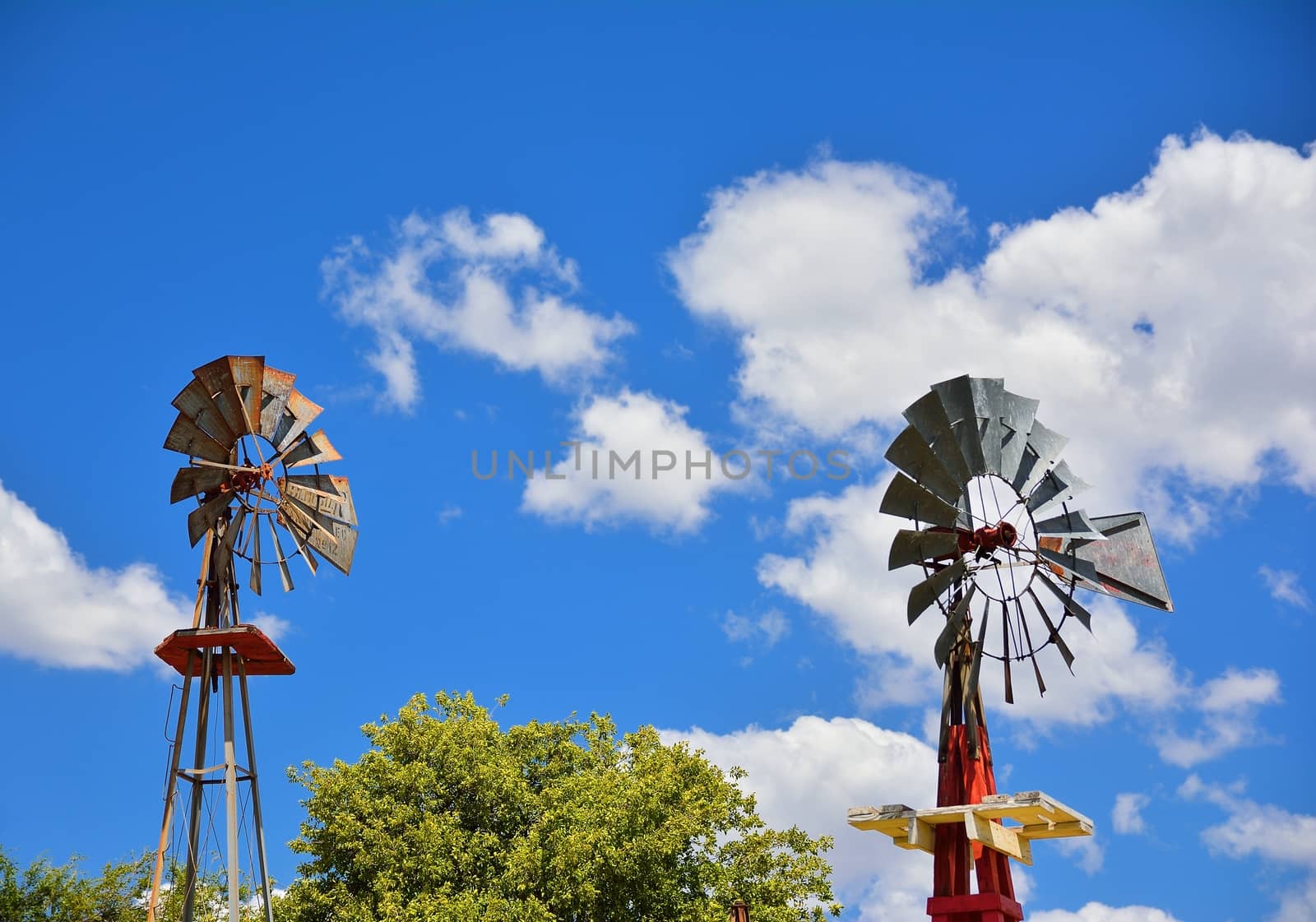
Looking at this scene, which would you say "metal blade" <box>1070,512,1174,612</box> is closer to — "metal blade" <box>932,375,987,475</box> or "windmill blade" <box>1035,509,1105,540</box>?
"windmill blade" <box>1035,509,1105,540</box>

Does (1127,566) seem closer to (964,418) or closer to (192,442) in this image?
(964,418)

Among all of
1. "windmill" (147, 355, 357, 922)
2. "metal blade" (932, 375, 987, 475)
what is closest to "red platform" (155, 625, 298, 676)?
"windmill" (147, 355, 357, 922)

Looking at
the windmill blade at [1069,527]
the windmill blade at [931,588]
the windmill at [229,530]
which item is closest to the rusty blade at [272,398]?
the windmill at [229,530]

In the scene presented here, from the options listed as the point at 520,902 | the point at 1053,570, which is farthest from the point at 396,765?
the point at 1053,570

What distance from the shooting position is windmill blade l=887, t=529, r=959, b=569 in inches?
675

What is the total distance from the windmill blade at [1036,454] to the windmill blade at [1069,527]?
0.49 m

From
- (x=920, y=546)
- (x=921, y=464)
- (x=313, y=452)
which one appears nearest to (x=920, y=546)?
(x=920, y=546)

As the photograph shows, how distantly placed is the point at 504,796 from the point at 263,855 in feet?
26.8

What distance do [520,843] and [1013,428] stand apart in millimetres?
13871

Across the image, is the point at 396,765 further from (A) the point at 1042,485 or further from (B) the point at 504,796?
(A) the point at 1042,485

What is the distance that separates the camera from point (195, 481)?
65.5 ft

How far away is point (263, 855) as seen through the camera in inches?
783

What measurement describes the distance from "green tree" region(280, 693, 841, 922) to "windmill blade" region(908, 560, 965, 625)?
953cm

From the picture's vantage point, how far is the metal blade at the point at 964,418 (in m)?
16.9
